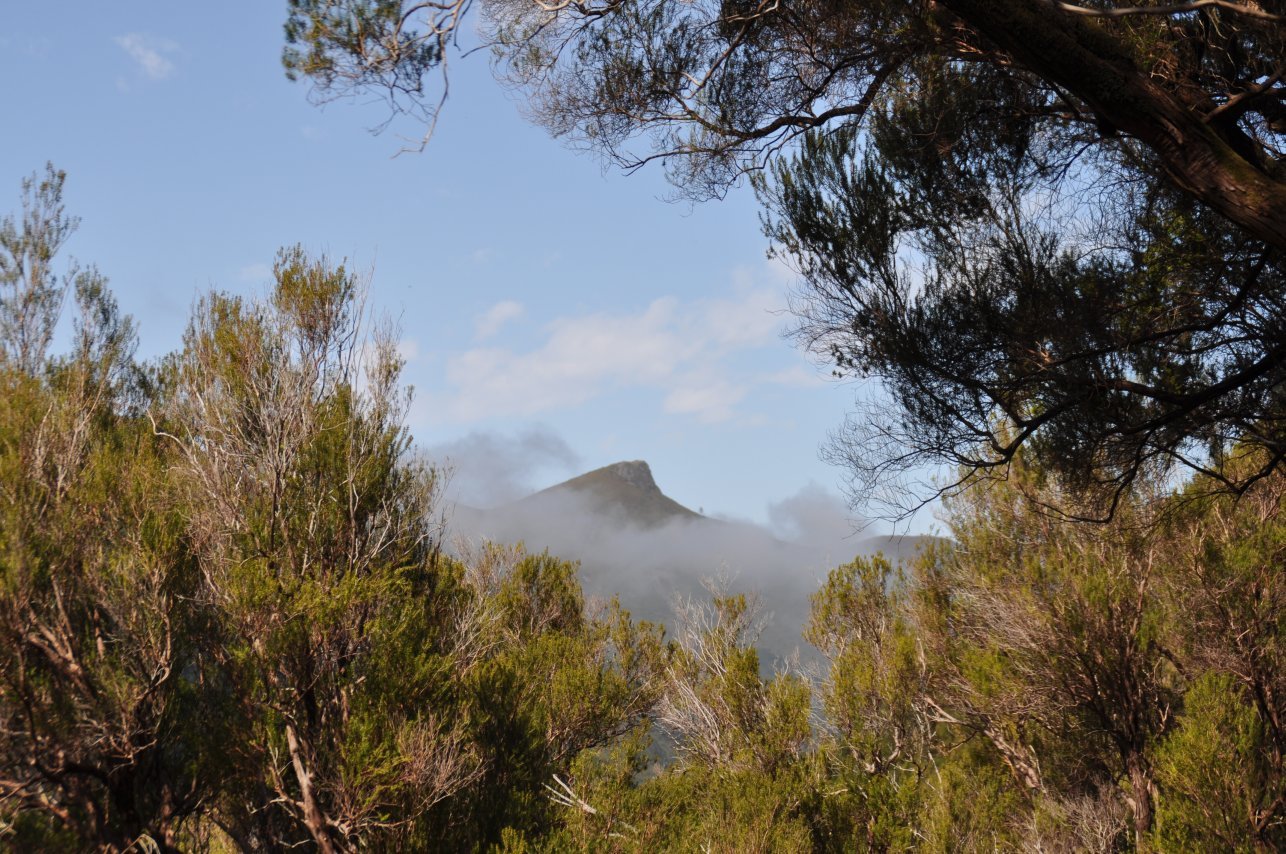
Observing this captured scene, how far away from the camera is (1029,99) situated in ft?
19.7

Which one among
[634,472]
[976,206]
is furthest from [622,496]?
[976,206]

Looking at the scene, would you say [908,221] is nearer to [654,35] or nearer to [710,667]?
[654,35]

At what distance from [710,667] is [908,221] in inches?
372

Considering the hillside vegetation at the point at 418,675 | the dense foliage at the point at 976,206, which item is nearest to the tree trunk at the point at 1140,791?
the hillside vegetation at the point at 418,675

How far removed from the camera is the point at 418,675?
8750mm

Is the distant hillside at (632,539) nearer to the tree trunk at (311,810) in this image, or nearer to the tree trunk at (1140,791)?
the tree trunk at (1140,791)

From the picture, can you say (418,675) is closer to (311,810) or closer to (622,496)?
(311,810)

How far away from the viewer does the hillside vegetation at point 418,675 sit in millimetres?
8320

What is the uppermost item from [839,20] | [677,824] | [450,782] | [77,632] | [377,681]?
[839,20]

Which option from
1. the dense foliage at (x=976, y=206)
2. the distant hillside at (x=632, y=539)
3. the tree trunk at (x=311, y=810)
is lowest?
the tree trunk at (x=311, y=810)

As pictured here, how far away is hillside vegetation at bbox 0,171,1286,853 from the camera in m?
Result: 8.32

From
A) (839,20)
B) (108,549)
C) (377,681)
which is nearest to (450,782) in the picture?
(377,681)

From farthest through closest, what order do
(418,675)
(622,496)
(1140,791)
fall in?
(622,496), (1140,791), (418,675)

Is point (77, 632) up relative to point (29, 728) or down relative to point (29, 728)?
up
